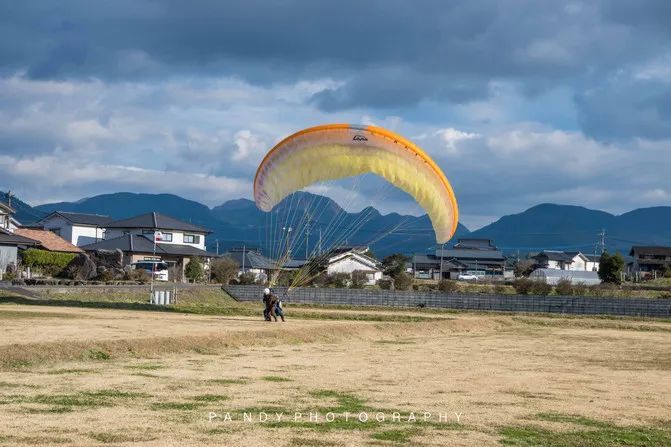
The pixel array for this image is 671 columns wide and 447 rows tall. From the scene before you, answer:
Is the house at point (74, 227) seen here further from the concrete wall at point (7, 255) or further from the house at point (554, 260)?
the house at point (554, 260)

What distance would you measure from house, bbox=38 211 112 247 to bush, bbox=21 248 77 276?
24.3 m

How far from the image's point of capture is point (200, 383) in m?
16.0

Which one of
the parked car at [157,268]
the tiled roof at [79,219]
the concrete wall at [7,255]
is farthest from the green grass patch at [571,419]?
the tiled roof at [79,219]

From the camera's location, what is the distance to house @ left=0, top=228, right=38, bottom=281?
6350 cm

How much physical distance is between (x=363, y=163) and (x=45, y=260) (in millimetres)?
45090

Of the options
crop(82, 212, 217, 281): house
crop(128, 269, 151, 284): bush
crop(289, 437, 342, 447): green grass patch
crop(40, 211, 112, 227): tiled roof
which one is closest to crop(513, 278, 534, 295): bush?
crop(128, 269, 151, 284): bush

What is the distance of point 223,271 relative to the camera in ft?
238

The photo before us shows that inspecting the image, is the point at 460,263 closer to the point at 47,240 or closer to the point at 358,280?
the point at 358,280

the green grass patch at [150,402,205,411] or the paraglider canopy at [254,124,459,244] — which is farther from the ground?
the paraglider canopy at [254,124,459,244]

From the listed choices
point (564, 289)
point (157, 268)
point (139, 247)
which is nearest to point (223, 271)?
point (157, 268)

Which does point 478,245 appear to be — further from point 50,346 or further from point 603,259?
point 50,346

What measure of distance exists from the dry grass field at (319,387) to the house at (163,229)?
5391 centimetres

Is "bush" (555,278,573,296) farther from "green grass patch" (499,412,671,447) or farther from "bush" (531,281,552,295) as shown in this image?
"green grass patch" (499,412,671,447)

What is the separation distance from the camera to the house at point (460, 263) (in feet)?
400
